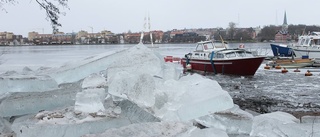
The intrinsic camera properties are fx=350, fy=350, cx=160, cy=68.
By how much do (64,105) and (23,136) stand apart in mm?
1022

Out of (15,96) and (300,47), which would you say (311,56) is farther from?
(15,96)

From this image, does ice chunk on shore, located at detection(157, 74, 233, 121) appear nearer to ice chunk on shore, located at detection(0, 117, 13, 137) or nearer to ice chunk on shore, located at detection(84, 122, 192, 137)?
ice chunk on shore, located at detection(84, 122, 192, 137)

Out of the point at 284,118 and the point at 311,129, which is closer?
the point at 311,129

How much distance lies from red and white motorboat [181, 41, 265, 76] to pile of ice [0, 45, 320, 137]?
1939 centimetres

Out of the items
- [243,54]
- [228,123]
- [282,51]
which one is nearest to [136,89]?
[228,123]

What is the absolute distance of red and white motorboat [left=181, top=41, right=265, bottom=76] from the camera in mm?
23031

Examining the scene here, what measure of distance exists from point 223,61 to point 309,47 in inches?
547

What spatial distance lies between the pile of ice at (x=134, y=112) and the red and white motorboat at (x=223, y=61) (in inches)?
763

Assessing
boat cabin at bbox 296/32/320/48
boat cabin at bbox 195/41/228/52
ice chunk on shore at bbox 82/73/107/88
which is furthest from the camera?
boat cabin at bbox 296/32/320/48

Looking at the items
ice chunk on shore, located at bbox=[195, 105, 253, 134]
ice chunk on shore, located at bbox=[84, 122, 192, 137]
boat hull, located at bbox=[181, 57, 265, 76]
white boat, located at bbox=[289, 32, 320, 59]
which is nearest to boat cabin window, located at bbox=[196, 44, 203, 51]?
boat hull, located at bbox=[181, 57, 265, 76]

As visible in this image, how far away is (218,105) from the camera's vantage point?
350 centimetres

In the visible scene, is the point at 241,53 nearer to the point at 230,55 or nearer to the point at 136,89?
the point at 230,55

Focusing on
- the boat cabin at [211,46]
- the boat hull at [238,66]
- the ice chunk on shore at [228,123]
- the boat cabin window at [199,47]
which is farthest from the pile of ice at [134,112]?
the boat cabin window at [199,47]

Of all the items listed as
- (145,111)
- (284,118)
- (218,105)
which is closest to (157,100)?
(145,111)
